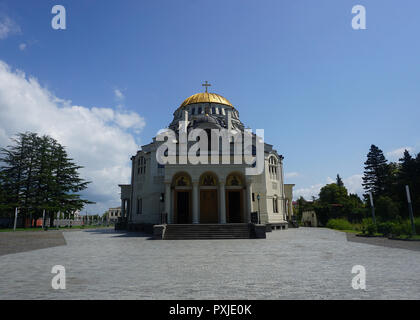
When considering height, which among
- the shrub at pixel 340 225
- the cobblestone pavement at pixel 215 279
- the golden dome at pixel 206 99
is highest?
the golden dome at pixel 206 99

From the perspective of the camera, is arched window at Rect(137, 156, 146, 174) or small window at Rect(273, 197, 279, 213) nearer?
arched window at Rect(137, 156, 146, 174)

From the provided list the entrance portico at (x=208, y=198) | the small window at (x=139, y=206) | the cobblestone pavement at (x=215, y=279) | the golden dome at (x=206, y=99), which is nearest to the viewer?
the cobblestone pavement at (x=215, y=279)

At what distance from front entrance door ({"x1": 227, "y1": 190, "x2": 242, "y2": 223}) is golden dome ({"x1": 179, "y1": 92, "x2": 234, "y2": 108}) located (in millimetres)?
17984

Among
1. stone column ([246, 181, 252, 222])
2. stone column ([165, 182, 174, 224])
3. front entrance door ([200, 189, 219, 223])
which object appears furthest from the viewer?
front entrance door ([200, 189, 219, 223])

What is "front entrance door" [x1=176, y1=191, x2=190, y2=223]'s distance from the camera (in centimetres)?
2448

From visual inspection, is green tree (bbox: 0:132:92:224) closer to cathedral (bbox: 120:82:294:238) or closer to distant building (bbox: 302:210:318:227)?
cathedral (bbox: 120:82:294:238)

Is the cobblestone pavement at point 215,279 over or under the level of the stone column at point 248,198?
under

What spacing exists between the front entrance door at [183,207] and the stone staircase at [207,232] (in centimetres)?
464

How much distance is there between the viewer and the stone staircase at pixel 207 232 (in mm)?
18703

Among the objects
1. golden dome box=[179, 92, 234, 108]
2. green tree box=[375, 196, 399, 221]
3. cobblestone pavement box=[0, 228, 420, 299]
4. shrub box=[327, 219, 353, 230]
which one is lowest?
shrub box=[327, 219, 353, 230]

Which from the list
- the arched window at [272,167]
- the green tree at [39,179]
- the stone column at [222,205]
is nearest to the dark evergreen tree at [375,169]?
the arched window at [272,167]

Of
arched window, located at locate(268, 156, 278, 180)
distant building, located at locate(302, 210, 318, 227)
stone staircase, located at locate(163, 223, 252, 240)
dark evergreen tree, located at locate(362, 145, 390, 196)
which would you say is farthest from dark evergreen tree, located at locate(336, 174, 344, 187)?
stone staircase, located at locate(163, 223, 252, 240)

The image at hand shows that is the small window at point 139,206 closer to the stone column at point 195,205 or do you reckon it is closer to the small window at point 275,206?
the stone column at point 195,205
